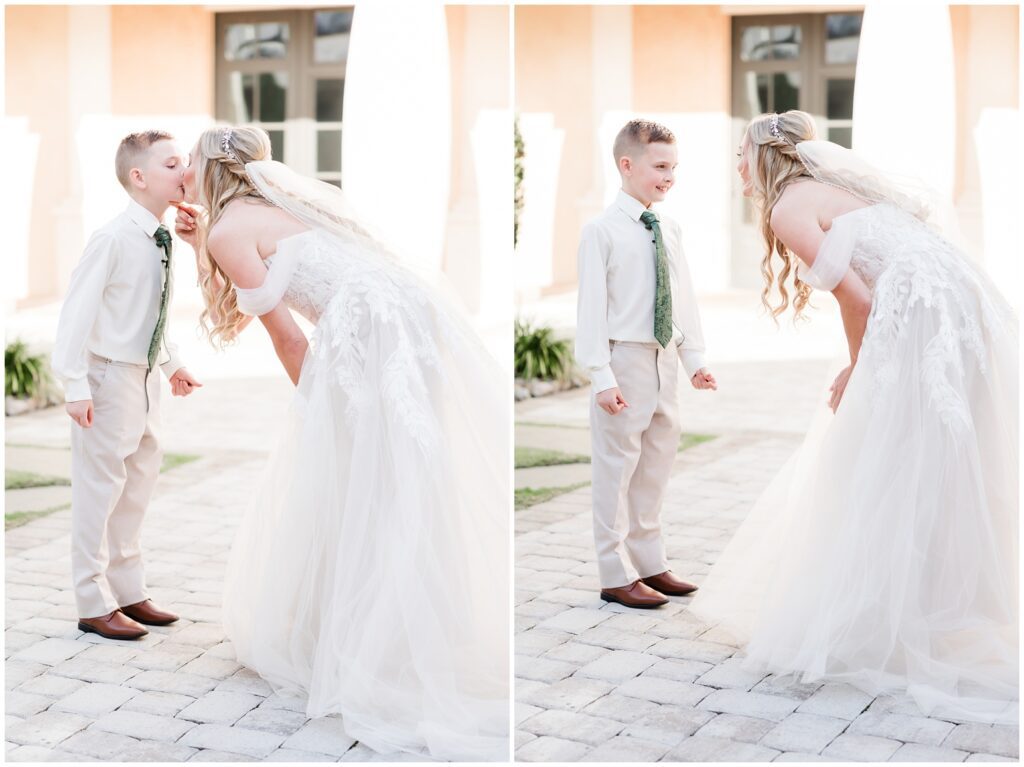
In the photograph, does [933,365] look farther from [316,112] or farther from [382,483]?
[316,112]

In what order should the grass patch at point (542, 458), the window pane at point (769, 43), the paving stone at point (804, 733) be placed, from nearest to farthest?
Result: the paving stone at point (804, 733) < the grass patch at point (542, 458) < the window pane at point (769, 43)

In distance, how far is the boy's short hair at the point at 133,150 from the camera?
4406mm

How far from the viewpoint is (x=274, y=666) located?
392 cm

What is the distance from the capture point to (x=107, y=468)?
14.4 feet

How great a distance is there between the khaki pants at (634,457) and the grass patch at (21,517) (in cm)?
295

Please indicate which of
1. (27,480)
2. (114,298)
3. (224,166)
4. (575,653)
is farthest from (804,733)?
(27,480)

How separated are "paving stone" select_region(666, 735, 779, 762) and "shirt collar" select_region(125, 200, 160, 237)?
7.95 ft

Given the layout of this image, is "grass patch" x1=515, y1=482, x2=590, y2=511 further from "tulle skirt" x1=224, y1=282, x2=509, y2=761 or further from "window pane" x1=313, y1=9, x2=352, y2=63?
"window pane" x1=313, y1=9, x2=352, y2=63

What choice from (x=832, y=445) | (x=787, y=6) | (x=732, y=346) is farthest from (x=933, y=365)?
(x=787, y=6)

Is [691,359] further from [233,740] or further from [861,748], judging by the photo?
[233,740]

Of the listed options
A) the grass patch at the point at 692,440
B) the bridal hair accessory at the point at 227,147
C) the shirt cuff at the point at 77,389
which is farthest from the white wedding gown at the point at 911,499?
the grass patch at the point at 692,440

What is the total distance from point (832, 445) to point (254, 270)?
1.87 m

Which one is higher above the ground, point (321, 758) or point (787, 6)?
point (787, 6)

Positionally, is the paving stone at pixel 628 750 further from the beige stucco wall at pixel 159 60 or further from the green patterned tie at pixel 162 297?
the beige stucco wall at pixel 159 60
